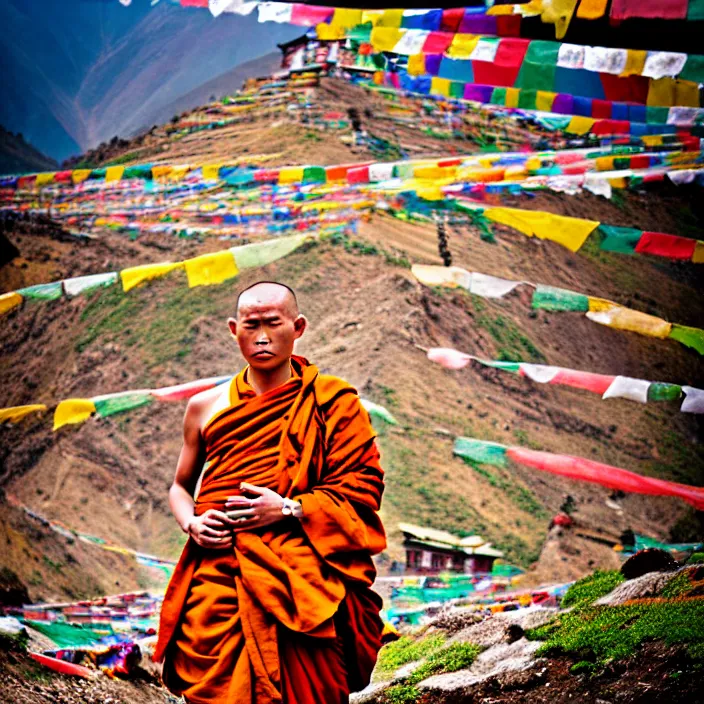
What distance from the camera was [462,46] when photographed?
6.21 metres

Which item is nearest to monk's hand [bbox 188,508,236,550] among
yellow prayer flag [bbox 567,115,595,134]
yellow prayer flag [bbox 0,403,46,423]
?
yellow prayer flag [bbox 0,403,46,423]

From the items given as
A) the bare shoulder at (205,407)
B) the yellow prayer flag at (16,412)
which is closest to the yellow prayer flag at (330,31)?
the yellow prayer flag at (16,412)

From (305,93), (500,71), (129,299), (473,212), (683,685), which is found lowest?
(683,685)

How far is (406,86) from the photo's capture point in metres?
7.28

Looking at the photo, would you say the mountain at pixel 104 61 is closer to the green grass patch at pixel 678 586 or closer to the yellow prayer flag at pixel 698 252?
the yellow prayer flag at pixel 698 252

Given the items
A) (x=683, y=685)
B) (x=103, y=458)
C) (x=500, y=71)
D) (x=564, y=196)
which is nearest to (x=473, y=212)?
(x=500, y=71)

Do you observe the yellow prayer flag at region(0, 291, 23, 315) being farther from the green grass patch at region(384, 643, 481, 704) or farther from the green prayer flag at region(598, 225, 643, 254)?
the green grass patch at region(384, 643, 481, 704)

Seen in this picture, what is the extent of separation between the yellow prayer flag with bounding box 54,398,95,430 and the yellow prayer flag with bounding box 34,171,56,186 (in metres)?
2.50

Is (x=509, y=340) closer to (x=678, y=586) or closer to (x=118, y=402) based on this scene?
(x=118, y=402)

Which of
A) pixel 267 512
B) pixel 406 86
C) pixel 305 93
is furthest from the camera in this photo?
pixel 305 93

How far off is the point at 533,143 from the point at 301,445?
23.4ft

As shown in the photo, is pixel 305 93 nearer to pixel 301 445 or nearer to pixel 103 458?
pixel 103 458

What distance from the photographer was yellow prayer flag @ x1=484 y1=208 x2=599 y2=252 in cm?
601

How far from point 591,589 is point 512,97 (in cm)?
404
